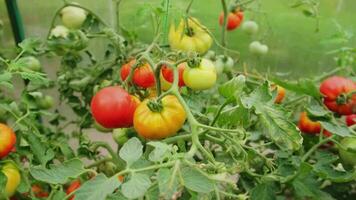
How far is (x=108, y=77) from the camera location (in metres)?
1.12

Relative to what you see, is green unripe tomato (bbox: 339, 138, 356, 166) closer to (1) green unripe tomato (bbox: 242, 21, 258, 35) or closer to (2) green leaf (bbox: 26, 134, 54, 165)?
(2) green leaf (bbox: 26, 134, 54, 165)

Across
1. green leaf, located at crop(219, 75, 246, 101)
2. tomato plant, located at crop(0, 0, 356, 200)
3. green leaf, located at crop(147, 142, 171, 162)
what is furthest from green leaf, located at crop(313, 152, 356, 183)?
green leaf, located at crop(147, 142, 171, 162)

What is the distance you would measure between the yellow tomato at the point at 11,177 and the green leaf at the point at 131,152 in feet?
1.07

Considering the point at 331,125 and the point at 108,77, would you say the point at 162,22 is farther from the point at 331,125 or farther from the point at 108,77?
the point at 331,125

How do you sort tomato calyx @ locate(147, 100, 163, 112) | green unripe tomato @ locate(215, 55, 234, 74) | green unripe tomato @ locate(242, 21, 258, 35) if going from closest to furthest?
tomato calyx @ locate(147, 100, 163, 112) < green unripe tomato @ locate(215, 55, 234, 74) < green unripe tomato @ locate(242, 21, 258, 35)

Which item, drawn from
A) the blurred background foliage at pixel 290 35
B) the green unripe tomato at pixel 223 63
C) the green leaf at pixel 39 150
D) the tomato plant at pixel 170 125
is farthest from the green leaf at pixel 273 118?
the blurred background foliage at pixel 290 35

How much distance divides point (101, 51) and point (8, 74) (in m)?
0.84

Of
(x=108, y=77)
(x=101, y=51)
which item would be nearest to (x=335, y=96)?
(x=108, y=77)

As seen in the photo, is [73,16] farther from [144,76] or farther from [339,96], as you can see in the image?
[339,96]

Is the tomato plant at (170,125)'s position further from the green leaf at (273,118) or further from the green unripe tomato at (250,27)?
the green unripe tomato at (250,27)

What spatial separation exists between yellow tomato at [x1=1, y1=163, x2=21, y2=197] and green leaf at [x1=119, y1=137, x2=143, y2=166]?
1.07 feet

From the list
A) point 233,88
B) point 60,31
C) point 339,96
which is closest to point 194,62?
point 233,88

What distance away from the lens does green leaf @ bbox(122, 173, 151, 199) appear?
0.48 metres

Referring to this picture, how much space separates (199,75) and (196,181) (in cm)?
29
